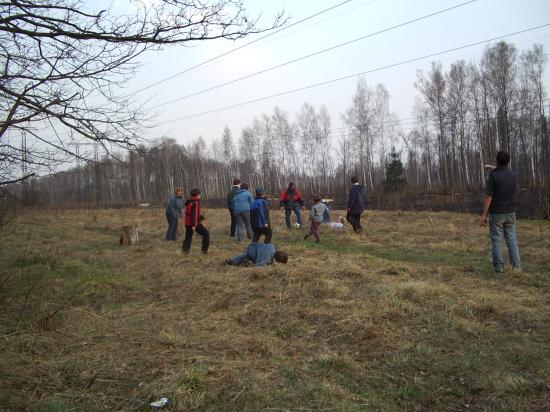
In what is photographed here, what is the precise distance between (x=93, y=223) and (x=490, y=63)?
34.1 m

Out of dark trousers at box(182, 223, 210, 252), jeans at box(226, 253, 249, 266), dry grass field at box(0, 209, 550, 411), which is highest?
dark trousers at box(182, 223, 210, 252)

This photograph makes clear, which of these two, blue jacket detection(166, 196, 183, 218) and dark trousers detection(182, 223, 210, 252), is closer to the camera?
dark trousers detection(182, 223, 210, 252)

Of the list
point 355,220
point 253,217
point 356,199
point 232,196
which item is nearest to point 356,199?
point 356,199

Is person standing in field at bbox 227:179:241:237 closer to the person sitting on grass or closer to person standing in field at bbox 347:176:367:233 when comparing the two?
person standing in field at bbox 347:176:367:233

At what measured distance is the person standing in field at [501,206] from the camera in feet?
21.1

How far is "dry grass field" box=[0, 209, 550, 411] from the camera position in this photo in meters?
3.08

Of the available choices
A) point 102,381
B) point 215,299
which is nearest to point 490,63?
point 215,299

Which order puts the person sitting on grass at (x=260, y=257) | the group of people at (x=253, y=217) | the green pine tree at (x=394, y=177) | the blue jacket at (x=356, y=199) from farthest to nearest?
the green pine tree at (x=394, y=177) < the blue jacket at (x=356, y=199) < the group of people at (x=253, y=217) < the person sitting on grass at (x=260, y=257)

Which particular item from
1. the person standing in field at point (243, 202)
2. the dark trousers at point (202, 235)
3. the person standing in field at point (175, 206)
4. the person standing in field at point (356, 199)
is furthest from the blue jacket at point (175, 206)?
the person standing in field at point (356, 199)

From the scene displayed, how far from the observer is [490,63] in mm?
35969

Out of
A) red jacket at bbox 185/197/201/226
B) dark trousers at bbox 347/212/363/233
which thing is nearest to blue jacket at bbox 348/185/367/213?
dark trousers at bbox 347/212/363/233

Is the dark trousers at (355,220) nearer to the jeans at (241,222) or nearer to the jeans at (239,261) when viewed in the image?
the jeans at (241,222)

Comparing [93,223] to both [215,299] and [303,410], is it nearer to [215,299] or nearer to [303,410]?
[215,299]

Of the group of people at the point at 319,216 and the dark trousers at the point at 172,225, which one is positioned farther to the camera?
the dark trousers at the point at 172,225
